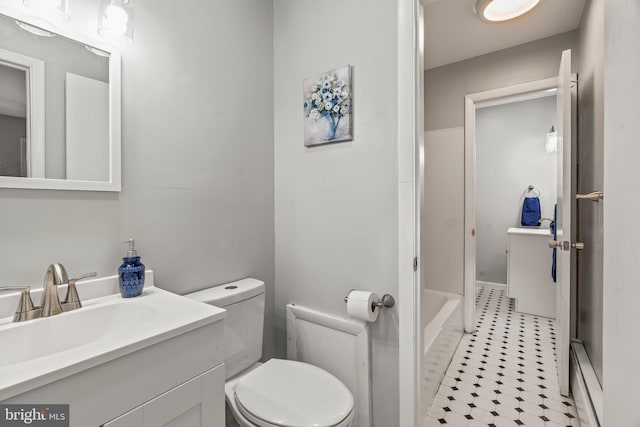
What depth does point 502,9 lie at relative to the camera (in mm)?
1881

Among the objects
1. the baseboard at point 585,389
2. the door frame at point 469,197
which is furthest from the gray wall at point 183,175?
the door frame at point 469,197

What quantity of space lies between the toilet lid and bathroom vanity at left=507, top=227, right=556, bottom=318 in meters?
2.96

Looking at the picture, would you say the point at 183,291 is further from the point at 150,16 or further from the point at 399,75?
the point at 399,75

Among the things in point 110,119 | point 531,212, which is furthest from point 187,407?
point 531,212

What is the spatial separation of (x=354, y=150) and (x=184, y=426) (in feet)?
4.00

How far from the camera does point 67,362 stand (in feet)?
2.00

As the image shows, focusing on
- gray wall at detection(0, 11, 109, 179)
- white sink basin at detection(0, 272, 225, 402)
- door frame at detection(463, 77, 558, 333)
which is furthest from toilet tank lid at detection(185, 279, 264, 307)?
door frame at detection(463, 77, 558, 333)

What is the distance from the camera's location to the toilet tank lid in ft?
4.14

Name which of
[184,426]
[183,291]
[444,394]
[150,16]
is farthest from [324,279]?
[150,16]

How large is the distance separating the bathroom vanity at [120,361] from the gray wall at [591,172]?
1932mm

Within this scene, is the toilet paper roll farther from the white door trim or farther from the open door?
the open door

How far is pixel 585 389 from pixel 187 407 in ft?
6.38

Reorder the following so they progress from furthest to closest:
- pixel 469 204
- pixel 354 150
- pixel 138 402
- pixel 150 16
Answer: pixel 469 204, pixel 354 150, pixel 150 16, pixel 138 402

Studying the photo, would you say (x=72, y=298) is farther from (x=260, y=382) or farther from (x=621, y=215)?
(x=621, y=215)
